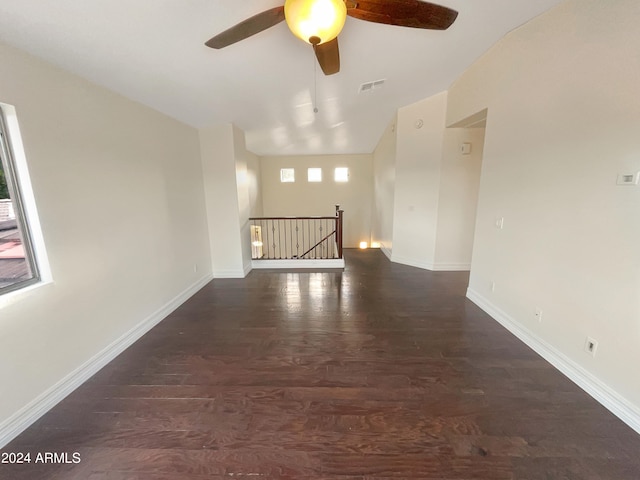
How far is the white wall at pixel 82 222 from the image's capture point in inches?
62.9

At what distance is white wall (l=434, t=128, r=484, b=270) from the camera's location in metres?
4.04

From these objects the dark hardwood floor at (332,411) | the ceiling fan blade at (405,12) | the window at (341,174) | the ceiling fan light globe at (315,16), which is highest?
the ceiling fan blade at (405,12)

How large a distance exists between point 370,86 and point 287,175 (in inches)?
217

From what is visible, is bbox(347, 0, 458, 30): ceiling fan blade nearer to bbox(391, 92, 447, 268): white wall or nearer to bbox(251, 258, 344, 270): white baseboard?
bbox(391, 92, 447, 268): white wall

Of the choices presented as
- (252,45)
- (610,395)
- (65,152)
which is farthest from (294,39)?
(610,395)

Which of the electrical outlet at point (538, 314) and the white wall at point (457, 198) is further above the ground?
the white wall at point (457, 198)

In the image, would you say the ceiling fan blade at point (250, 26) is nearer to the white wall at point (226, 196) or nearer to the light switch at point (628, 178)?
the light switch at point (628, 178)

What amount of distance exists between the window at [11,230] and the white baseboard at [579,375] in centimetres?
405

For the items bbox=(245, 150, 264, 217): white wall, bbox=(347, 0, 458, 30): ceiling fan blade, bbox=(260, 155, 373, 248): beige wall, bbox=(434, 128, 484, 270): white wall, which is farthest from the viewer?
bbox=(260, 155, 373, 248): beige wall

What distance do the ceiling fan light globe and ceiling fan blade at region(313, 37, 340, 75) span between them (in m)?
0.27

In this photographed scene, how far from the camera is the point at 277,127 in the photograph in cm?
459

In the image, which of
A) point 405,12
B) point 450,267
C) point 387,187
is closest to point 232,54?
point 405,12

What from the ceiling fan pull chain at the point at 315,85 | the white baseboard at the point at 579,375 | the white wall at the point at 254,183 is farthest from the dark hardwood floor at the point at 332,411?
the white wall at the point at 254,183

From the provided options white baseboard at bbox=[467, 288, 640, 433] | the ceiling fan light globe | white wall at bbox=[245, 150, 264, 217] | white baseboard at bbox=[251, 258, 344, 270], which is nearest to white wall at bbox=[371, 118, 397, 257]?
white baseboard at bbox=[251, 258, 344, 270]
